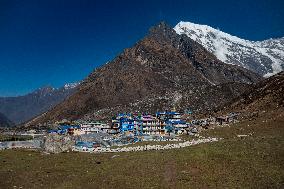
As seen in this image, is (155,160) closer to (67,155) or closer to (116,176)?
(116,176)

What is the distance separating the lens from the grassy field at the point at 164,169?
50.5 metres

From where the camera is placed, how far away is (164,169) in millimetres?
59562

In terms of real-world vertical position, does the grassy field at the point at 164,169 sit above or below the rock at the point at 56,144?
below

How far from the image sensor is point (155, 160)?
68.4 meters

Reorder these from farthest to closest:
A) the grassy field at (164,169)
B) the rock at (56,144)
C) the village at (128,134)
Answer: the village at (128,134) → the rock at (56,144) → the grassy field at (164,169)

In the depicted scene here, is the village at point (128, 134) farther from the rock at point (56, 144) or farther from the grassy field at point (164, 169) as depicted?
the grassy field at point (164, 169)

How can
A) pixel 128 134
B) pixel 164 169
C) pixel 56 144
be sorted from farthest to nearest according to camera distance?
pixel 128 134
pixel 56 144
pixel 164 169

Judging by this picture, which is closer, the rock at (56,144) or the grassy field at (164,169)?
the grassy field at (164,169)

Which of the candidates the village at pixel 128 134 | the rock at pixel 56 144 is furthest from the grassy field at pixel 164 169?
the village at pixel 128 134

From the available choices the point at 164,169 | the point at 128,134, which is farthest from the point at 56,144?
the point at 128,134

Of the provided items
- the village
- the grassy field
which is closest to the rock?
the village

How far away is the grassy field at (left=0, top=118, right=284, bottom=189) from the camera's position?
50531mm

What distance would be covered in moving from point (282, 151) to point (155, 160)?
70.7ft

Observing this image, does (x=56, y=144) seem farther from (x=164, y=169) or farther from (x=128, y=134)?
(x=128, y=134)
